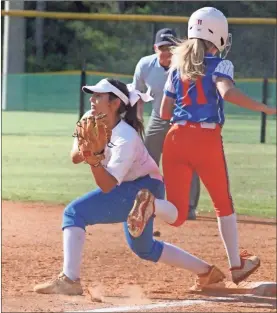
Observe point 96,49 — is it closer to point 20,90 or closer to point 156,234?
point 20,90

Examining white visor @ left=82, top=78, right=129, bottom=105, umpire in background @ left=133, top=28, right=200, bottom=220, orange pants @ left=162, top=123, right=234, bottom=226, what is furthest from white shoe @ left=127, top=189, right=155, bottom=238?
umpire in background @ left=133, top=28, right=200, bottom=220

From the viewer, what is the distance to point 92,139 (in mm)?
5477

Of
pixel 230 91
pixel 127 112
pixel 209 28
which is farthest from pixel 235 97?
pixel 127 112

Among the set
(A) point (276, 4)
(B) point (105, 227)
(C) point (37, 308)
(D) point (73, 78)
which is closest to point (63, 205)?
(B) point (105, 227)

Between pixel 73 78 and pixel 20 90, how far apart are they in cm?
117

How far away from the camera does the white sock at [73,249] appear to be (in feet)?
18.5

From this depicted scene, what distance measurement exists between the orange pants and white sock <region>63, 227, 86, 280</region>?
2.14 feet

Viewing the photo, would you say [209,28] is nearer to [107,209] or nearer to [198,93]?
[198,93]

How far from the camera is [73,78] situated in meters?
21.6

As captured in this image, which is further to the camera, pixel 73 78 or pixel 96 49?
pixel 73 78

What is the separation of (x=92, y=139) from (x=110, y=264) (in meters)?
1.95

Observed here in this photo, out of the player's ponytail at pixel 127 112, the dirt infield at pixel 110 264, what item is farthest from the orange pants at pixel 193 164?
the dirt infield at pixel 110 264

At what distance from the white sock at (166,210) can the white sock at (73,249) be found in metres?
0.46

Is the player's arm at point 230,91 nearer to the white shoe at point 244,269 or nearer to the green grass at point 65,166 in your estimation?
the white shoe at point 244,269
